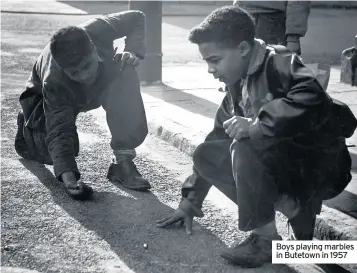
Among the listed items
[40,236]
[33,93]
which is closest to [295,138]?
[40,236]

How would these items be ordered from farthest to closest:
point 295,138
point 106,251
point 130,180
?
point 130,180 < point 106,251 < point 295,138

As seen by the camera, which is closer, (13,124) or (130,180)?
(130,180)

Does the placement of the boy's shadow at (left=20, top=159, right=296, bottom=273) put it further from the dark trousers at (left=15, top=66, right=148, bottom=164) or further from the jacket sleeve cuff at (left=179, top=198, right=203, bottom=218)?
the dark trousers at (left=15, top=66, right=148, bottom=164)

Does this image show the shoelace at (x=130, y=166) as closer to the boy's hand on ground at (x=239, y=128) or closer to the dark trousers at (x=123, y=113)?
the dark trousers at (x=123, y=113)

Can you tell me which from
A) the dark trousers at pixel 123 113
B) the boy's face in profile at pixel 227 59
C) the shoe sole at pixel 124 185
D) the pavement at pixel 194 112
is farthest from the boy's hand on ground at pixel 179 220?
the dark trousers at pixel 123 113

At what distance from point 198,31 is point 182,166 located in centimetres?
171

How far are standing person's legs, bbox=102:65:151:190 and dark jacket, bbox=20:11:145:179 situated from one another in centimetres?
8

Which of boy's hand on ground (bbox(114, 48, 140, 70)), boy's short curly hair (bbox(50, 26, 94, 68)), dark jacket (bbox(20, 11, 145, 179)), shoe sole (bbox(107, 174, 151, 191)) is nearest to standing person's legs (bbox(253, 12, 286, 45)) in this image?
dark jacket (bbox(20, 11, 145, 179))

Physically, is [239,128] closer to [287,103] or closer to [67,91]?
[287,103]

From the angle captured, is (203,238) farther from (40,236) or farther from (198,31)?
(198,31)

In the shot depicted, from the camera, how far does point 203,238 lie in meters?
3.64

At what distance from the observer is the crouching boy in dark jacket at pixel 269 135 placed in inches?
123

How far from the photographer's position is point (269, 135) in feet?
10.2

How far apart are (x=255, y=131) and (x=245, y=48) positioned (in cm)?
42
